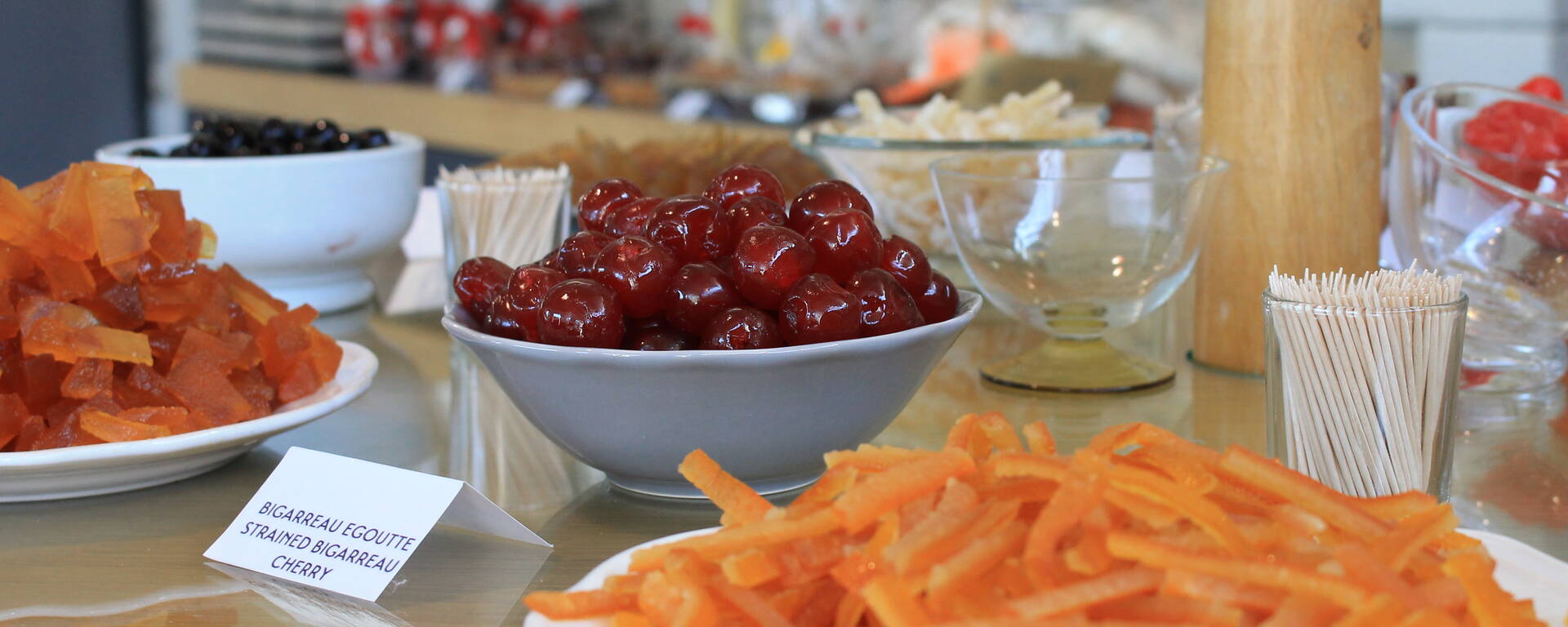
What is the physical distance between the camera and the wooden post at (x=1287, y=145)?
1034mm

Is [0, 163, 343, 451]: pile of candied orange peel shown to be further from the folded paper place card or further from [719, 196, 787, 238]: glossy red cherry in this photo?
[719, 196, 787, 238]: glossy red cherry

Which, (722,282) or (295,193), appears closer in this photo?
(722,282)

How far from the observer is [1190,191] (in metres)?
0.99

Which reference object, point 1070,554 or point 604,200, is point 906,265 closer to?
point 604,200

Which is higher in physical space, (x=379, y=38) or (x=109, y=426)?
(x=379, y=38)

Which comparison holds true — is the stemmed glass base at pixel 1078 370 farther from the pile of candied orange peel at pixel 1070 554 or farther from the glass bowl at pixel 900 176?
the pile of candied orange peel at pixel 1070 554

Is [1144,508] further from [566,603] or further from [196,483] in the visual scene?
[196,483]

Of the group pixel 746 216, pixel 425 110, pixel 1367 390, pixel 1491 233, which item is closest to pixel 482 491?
pixel 746 216

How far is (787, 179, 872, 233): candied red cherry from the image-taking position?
779 mm

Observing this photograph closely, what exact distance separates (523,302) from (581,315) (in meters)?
0.06

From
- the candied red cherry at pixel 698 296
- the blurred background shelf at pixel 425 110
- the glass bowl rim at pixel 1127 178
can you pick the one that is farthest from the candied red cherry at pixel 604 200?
the blurred background shelf at pixel 425 110

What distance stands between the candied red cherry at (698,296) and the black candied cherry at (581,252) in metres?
0.05

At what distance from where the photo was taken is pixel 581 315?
699 mm

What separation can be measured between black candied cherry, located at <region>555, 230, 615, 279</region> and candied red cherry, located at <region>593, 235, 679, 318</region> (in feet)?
0.08
